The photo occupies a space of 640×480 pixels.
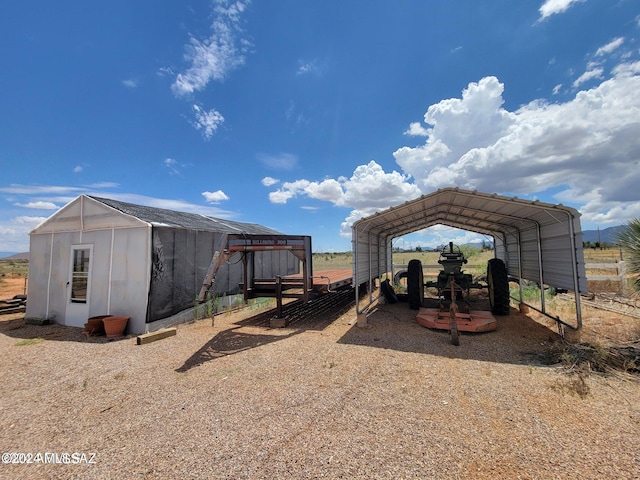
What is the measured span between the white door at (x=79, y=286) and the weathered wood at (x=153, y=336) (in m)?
2.75

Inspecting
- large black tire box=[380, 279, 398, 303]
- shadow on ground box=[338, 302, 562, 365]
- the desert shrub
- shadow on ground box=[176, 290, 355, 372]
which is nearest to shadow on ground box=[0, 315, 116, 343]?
shadow on ground box=[176, 290, 355, 372]

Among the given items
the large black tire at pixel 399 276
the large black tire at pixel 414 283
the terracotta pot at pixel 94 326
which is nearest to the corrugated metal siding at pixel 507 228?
the large black tire at pixel 399 276

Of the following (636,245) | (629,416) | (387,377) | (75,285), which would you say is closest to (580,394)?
(629,416)

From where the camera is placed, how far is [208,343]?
239 inches

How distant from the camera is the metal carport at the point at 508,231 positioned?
554 cm

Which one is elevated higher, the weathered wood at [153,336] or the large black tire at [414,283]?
the large black tire at [414,283]

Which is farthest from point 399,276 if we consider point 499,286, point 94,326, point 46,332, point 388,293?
point 46,332

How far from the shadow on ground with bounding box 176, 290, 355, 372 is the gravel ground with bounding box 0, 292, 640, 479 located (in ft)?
0.46

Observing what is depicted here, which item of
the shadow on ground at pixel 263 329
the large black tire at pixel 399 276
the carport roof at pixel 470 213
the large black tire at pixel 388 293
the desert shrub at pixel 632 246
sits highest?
the carport roof at pixel 470 213

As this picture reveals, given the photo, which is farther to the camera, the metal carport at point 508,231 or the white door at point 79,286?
the white door at point 79,286

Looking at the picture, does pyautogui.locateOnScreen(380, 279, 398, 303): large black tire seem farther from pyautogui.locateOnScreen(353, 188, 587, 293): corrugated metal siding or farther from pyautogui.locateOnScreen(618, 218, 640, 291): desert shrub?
pyautogui.locateOnScreen(618, 218, 640, 291): desert shrub

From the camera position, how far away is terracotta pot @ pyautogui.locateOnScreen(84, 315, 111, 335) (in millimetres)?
6942

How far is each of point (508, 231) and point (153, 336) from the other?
10.7 metres

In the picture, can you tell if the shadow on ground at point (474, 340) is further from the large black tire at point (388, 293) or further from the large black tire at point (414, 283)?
the large black tire at point (388, 293)
